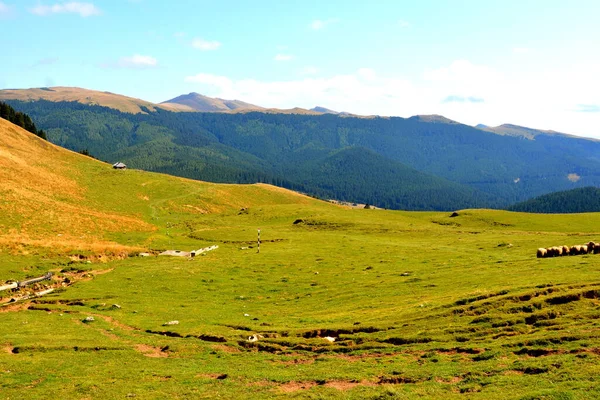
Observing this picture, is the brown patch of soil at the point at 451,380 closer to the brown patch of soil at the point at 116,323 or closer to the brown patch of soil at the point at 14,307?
the brown patch of soil at the point at 116,323

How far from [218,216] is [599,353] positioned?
108m

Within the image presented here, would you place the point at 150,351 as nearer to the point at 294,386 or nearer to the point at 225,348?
the point at 225,348

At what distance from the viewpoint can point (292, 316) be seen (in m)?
36.7

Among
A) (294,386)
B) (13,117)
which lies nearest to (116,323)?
(294,386)

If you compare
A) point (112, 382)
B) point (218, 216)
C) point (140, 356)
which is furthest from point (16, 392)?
point (218, 216)

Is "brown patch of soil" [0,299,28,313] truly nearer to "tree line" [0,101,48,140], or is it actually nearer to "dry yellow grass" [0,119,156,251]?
"dry yellow grass" [0,119,156,251]

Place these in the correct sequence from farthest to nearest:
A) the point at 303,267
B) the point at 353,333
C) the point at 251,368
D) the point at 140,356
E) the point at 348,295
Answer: the point at 303,267 → the point at 348,295 → the point at 353,333 → the point at 140,356 → the point at 251,368

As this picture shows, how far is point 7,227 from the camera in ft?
216

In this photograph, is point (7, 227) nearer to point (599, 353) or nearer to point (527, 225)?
point (599, 353)

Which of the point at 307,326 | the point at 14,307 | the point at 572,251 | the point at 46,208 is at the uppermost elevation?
the point at 572,251

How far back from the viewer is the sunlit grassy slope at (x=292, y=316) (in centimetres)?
2156

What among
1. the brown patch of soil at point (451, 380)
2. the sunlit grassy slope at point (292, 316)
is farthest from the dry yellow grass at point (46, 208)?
the brown patch of soil at point (451, 380)

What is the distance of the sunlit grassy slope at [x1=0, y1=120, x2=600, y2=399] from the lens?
70.7ft

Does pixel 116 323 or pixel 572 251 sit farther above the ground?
pixel 572 251
